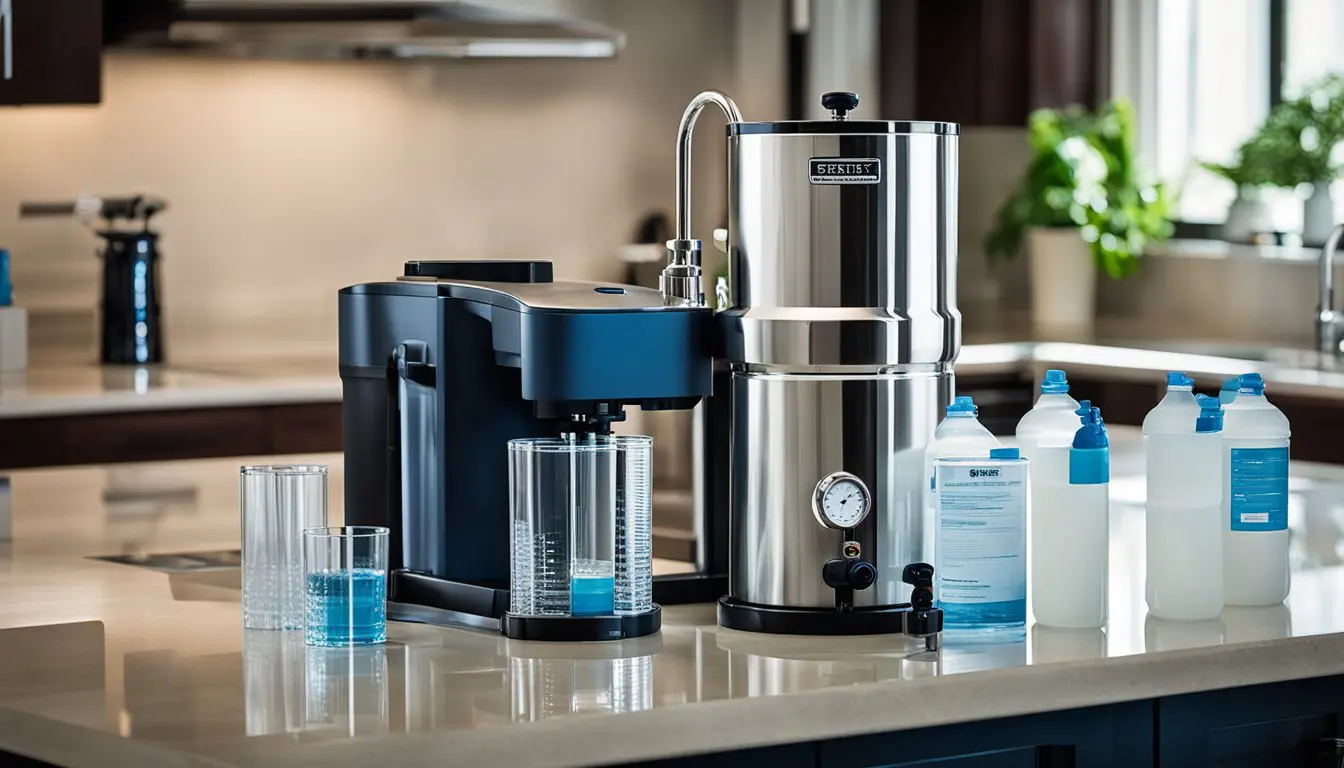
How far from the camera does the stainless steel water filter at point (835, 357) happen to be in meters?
1.54

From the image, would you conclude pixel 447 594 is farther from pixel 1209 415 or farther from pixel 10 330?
pixel 10 330

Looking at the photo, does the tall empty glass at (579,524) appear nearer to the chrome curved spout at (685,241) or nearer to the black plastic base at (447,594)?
the black plastic base at (447,594)

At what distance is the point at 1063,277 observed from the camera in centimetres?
489

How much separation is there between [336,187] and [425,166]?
0.74 ft

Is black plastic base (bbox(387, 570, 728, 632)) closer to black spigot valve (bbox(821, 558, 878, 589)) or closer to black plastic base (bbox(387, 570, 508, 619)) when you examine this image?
black plastic base (bbox(387, 570, 508, 619))

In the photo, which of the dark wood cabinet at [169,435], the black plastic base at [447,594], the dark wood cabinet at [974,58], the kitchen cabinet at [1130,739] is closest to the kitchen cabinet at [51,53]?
the dark wood cabinet at [169,435]

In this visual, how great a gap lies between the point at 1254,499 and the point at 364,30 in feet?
9.67

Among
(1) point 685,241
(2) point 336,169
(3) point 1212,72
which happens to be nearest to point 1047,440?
(1) point 685,241

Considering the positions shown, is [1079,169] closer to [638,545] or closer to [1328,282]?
[1328,282]

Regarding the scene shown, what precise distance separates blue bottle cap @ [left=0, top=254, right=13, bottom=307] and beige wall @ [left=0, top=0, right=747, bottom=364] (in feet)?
0.40

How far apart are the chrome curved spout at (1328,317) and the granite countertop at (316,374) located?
4 centimetres

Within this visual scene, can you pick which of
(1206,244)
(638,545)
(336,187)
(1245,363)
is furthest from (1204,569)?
(1206,244)

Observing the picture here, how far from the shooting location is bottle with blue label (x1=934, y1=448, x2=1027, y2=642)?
4.85ft

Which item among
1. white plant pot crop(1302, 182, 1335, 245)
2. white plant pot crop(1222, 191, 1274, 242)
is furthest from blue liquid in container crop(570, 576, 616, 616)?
white plant pot crop(1222, 191, 1274, 242)
